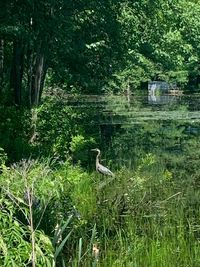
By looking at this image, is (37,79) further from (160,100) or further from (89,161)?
(160,100)

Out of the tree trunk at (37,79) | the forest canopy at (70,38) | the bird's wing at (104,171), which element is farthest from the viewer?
the tree trunk at (37,79)

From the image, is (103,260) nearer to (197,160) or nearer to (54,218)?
(54,218)

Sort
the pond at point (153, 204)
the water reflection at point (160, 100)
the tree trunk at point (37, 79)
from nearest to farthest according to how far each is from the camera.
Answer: the pond at point (153, 204), the tree trunk at point (37, 79), the water reflection at point (160, 100)

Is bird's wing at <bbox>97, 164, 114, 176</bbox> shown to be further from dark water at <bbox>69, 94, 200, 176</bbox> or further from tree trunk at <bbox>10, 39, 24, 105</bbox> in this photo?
tree trunk at <bbox>10, 39, 24, 105</bbox>

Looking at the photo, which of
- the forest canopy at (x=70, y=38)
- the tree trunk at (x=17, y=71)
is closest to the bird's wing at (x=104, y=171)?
the forest canopy at (x=70, y=38)

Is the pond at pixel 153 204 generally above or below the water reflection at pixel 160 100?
below

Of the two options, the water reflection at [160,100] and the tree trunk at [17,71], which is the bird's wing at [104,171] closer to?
the tree trunk at [17,71]

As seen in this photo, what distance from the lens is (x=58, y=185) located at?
586cm

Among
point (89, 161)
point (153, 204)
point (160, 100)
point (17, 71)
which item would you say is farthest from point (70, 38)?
point (160, 100)

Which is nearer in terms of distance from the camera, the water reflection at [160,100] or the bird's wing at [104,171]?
the bird's wing at [104,171]

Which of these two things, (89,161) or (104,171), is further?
(89,161)

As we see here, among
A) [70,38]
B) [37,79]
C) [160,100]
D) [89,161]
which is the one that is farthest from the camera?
[160,100]

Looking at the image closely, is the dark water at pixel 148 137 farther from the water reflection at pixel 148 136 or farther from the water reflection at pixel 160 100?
the water reflection at pixel 160 100

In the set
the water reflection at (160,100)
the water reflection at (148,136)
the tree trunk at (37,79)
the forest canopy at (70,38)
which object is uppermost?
the forest canopy at (70,38)
